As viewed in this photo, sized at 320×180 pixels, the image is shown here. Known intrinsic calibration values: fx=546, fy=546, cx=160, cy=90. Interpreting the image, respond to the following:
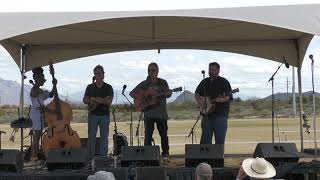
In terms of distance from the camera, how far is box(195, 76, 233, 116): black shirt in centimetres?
859

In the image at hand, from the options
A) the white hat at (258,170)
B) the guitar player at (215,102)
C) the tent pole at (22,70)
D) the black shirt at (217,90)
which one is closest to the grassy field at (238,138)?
the tent pole at (22,70)

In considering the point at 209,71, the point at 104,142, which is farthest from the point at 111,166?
the point at 209,71

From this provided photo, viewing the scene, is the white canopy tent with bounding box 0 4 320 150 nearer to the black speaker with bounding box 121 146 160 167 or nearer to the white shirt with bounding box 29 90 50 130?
the white shirt with bounding box 29 90 50 130

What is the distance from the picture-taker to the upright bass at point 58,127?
27.4 ft

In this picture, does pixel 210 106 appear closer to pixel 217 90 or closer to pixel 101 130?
pixel 217 90

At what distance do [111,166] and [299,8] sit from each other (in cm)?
318

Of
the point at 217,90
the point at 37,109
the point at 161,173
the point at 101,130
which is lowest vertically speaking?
the point at 161,173

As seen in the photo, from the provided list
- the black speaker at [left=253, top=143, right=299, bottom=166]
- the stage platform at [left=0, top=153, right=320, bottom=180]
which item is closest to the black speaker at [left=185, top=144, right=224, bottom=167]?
the stage platform at [left=0, top=153, right=320, bottom=180]

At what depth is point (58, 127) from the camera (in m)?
8.43

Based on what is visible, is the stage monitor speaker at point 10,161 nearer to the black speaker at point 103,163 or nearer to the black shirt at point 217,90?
the black speaker at point 103,163

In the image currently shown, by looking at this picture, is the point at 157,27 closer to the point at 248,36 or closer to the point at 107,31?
the point at 107,31

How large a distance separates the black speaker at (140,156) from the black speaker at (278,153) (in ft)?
4.52

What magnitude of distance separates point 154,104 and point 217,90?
105 centimetres

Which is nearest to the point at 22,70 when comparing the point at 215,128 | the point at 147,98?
the point at 147,98
